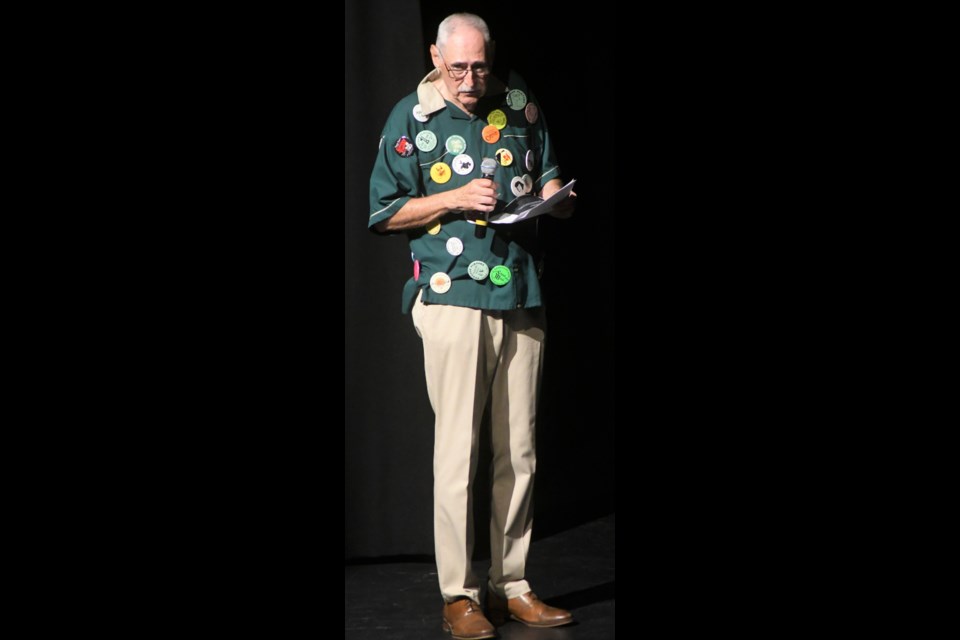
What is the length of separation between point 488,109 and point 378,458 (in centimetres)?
133

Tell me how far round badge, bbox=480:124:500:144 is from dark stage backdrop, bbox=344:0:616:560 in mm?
564

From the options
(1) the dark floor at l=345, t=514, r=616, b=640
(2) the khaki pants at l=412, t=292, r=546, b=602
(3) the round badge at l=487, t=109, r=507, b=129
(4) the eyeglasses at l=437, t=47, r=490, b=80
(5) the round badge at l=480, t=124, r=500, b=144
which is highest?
(4) the eyeglasses at l=437, t=47, r=490, b=80

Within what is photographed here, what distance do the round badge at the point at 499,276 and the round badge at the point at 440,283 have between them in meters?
0.13

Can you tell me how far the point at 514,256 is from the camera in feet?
12.1

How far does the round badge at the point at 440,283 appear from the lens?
365cm

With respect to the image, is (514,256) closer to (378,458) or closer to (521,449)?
(521,449)

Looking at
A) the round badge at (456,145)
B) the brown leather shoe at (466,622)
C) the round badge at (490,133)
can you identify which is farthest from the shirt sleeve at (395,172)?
the brown leather shoe at (466,622)

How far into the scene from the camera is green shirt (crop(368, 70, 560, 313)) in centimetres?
366

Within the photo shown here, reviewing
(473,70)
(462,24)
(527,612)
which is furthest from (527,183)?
(527,612)

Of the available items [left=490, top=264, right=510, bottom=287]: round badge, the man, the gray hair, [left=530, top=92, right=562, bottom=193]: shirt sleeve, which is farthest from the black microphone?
the gray hair

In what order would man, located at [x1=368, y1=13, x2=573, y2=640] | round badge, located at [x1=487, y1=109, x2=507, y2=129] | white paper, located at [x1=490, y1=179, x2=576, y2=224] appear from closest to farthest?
1. white paper, located at [x1=490, y1=179, x2=576, y2=224]
2. man, located at [x1=368, y1=13, x2=573, y2=640]
3. round badge, located at [x1=487, y1=109, x2=507, y2=129]

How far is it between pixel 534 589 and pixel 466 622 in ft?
1.56

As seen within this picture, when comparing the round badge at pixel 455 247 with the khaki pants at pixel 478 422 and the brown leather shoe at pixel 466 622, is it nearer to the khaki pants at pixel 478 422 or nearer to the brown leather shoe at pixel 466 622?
the khaki pants at pixel 478 422

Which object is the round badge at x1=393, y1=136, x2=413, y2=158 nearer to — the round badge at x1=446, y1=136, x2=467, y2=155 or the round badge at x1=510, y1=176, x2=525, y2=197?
the round badge at x1=446, y1=136, x2=467, y2=155
